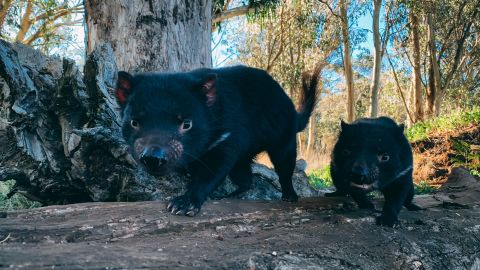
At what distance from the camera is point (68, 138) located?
4363 millimetres

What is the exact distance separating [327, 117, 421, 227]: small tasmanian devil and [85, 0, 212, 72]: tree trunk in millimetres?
2504

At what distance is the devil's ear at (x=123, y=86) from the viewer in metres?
3.25

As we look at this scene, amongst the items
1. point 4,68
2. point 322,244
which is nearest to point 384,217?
point 322,244

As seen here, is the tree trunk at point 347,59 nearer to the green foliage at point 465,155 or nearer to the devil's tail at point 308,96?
the green foliage at point 465,155

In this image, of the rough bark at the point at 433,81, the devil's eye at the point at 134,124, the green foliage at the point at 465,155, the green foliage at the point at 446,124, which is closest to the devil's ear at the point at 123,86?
the devil's eye at the point at 134,124

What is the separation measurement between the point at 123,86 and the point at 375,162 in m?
2.05

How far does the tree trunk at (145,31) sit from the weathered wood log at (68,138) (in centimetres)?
93

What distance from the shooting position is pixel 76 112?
15.1ft

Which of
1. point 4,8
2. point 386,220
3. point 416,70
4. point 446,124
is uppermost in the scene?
point 4,8

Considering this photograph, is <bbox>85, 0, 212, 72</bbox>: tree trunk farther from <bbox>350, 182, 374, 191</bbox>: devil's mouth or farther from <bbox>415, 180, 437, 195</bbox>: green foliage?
<bbox>415, 180, 437, 195</bbox>: green foliage

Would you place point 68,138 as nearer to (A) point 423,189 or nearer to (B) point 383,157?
(B) point 383,157

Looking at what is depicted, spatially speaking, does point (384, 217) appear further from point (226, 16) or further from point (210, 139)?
point (226, 16)

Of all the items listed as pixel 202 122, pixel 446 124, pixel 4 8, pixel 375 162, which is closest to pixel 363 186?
pixel 375 162

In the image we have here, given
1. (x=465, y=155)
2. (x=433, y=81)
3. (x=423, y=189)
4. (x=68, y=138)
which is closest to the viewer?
(x=68, y=138)
